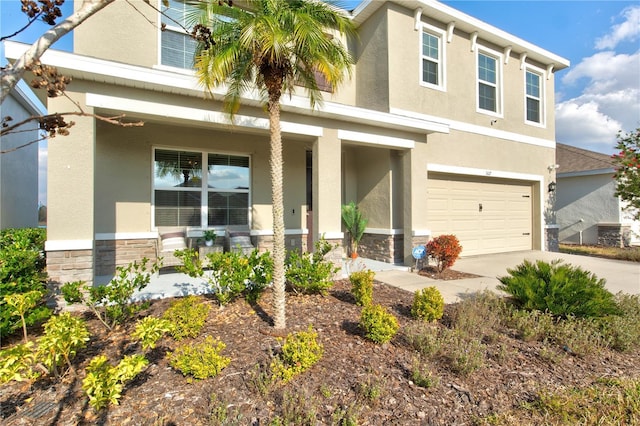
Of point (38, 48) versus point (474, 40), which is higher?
point (474, 40)

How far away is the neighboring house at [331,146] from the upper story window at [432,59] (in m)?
0.04

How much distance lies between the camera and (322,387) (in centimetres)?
279

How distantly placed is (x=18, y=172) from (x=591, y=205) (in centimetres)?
2214

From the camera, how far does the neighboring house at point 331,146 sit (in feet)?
16.6

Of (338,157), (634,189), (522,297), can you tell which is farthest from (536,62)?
(522,297)

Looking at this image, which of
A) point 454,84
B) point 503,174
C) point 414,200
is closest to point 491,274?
point 414,200

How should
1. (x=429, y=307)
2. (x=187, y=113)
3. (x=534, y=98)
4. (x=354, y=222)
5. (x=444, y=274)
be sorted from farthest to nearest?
1. (x=534, y=98)
2. (x=354, y=222)
3. (x=444, y=274)
4. (x=187, y=113)
5. (x=429, y=307)

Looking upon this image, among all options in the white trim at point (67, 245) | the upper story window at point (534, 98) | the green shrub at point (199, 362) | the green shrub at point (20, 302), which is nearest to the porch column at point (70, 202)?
the white trim at point (67, 245)

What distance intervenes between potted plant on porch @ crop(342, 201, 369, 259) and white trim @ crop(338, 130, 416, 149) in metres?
2.02

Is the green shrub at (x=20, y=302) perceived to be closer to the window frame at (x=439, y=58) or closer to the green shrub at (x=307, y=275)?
the green shrub at (x=307, y=275)

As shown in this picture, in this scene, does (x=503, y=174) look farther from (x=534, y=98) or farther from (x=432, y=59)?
(x=432, y=59)

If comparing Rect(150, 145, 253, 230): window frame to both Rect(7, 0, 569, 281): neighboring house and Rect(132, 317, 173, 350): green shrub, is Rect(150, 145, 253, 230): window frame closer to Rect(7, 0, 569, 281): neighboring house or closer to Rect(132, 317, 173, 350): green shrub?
Rect(7, 0, 569, 281): neighboring house

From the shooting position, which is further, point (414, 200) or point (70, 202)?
point (414, 200)

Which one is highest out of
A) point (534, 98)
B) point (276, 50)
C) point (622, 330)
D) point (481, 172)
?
point (534, 98)
